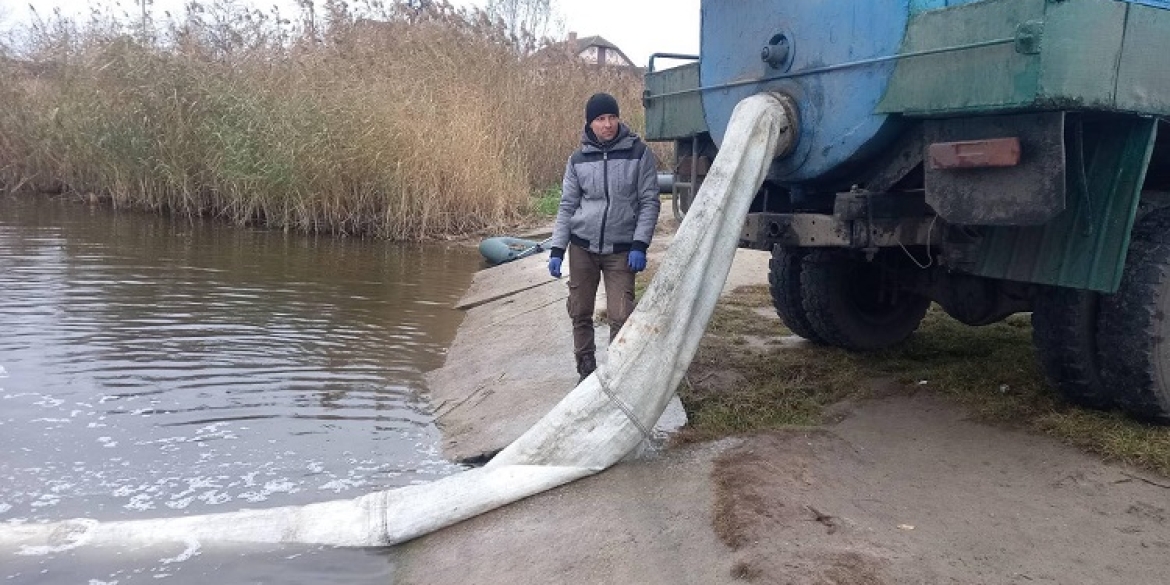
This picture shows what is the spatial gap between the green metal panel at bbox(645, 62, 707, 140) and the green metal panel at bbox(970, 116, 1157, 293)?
5.72ft

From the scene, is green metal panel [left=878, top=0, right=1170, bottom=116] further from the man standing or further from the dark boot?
the dark boot

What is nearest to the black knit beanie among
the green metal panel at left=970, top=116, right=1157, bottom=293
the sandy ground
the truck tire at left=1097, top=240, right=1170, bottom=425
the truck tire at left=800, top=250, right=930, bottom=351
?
the truck tire at left=800, top=250, right=930, bottom=351

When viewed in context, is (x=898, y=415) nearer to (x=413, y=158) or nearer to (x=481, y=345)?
(x=481, y=345)

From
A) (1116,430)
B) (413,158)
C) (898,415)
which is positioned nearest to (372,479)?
(898,415)

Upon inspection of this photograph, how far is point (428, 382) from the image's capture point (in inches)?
262

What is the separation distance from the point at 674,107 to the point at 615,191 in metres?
0.63

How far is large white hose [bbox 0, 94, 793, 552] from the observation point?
385 cm

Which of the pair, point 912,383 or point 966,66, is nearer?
point 966,66

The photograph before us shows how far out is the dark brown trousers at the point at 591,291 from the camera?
5070 millimetres

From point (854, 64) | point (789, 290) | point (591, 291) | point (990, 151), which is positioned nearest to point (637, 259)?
point (591, 291)

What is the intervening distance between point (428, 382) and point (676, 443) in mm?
2746

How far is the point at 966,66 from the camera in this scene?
357cm

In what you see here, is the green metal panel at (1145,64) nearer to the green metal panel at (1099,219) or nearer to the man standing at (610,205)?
the green metal panel at (1099,219)

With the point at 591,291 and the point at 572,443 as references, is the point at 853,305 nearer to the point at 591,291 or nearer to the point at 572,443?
the point at 591,291
